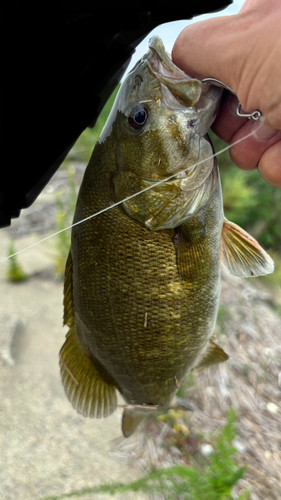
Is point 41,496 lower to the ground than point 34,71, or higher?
lower

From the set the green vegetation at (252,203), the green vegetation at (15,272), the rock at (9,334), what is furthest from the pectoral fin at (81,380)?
the green vegetation at (252,203)

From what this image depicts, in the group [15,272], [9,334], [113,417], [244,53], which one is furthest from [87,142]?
Result: [244,53]

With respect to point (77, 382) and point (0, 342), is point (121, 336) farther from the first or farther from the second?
point (0, 342)

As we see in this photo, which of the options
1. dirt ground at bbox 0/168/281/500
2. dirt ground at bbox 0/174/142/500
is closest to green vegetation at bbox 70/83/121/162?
dirt ground at bbox 0/168/281/500

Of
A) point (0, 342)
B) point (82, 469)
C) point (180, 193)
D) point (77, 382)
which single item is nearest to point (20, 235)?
point (0, 342)

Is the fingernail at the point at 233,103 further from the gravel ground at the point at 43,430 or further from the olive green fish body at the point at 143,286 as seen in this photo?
the gravel ground at the point at 43,430

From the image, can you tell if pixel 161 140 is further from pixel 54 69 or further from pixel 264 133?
pixel 54 69

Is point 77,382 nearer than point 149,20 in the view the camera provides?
Yes
